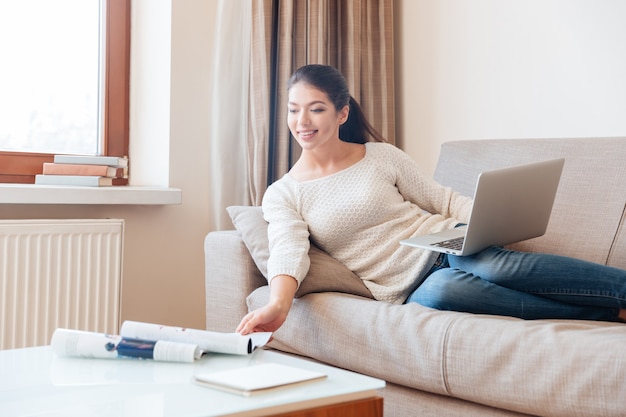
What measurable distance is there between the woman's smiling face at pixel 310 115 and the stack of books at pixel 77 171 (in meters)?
0.77

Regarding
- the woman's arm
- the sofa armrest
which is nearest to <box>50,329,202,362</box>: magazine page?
the woman's arm

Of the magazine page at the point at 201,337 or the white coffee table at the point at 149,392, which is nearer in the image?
the white coffee table at the point at 149,392

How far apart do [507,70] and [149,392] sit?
84.2 inches

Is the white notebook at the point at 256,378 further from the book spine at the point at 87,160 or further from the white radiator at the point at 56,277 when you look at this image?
the book spine at the point at 87,160

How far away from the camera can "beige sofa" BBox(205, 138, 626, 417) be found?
1423 mm

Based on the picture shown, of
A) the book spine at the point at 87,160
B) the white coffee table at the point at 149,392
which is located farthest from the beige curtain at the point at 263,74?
the white coffee table at the point at 149,392

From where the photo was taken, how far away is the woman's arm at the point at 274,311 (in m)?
1.68

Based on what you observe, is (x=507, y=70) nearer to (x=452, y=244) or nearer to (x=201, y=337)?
(x=452, y=244)

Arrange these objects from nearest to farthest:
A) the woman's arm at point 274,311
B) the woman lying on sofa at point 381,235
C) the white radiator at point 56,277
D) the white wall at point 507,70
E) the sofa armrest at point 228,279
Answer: the woman's arm at point 274,311, the woman lying on sofa at point 381,235, the sofa armrest at point 228,279, the white radiator at point 56,277, the white wall at point 507,70

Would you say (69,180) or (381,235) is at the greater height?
(69,180)

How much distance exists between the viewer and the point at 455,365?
1579 millimetres

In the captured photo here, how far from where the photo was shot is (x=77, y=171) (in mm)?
2621

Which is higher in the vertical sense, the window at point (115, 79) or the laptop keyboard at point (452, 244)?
the window at point (115, 79)

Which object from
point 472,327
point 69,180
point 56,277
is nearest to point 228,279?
point 56,277
